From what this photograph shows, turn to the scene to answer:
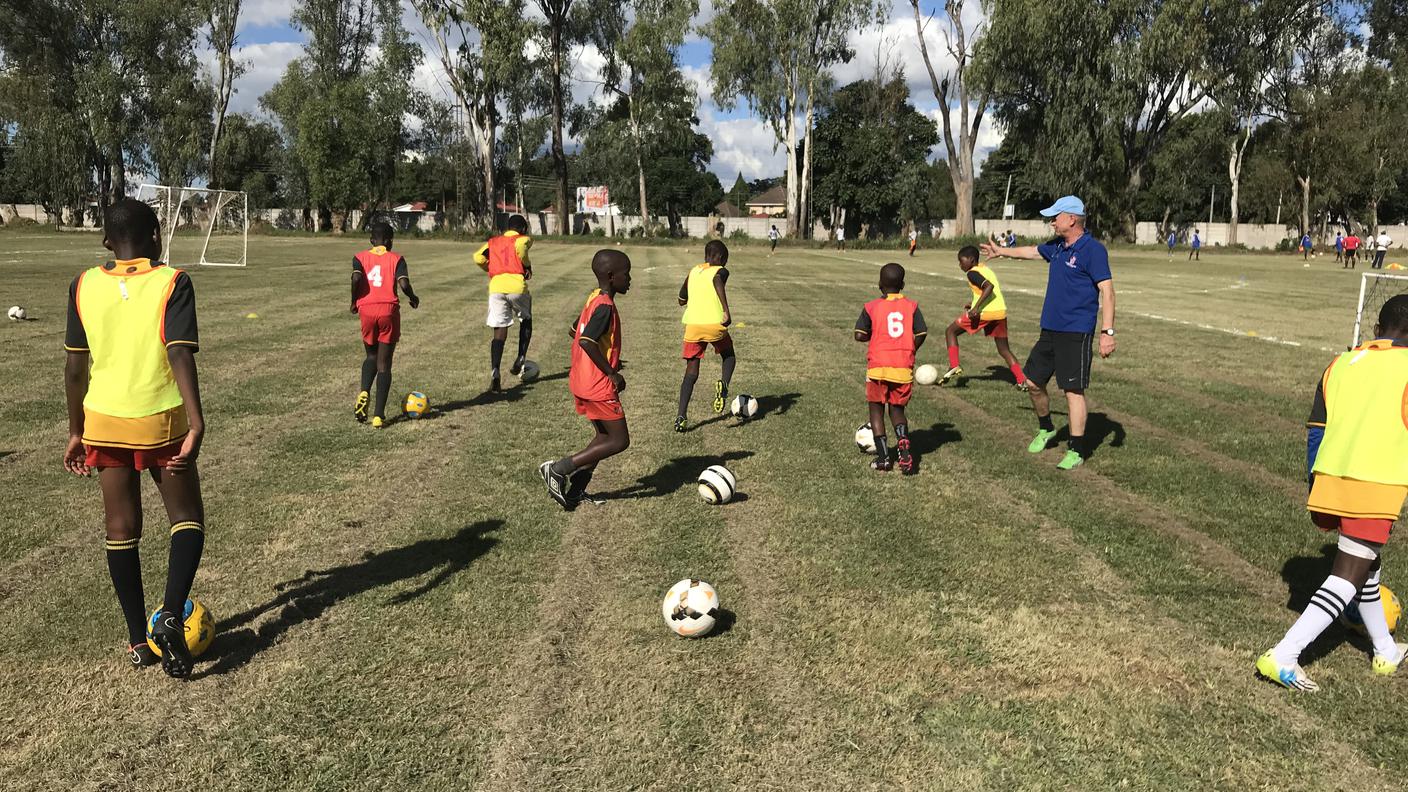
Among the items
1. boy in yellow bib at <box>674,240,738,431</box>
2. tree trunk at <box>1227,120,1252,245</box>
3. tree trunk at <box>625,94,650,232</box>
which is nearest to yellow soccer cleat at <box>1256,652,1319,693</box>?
boy in yellow bib at <box>674,240,738,431</box>

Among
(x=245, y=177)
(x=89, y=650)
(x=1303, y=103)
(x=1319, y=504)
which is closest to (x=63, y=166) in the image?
(x=245, y=177)

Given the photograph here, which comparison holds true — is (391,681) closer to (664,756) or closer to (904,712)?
(664,756)

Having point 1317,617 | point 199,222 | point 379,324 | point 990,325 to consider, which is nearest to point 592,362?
point 379,324

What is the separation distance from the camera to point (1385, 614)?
4.32m

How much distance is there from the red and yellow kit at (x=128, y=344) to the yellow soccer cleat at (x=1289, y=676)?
16.6 feet

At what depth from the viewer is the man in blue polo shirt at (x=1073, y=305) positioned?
284 inches

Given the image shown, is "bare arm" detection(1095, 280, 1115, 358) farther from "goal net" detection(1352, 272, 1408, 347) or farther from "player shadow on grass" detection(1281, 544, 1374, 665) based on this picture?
"goal net" detection(1352, 272, 1408, 347)

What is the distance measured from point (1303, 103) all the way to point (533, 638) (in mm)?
71623

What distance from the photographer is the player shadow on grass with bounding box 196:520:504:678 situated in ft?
14.0

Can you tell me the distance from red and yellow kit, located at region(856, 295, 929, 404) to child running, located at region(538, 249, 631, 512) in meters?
2.13

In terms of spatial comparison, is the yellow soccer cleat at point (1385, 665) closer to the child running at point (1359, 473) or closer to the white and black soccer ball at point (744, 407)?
the child running at point (1359, 473)

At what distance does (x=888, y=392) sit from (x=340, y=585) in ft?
14.7

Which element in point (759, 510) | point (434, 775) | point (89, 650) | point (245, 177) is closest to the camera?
point (434, 775)

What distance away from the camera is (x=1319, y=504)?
4.00m
